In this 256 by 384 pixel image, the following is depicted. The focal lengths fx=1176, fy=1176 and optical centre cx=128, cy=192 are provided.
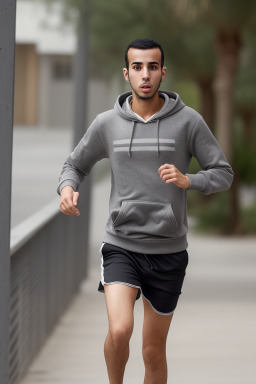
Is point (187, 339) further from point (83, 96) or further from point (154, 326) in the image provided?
point (154, 326)

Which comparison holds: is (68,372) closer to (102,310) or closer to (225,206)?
(102,310)

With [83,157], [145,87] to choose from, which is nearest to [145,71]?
[145,87]

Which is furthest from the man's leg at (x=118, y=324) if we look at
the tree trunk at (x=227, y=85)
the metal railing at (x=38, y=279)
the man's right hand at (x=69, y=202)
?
the tree trunk at (x=227, y=85)

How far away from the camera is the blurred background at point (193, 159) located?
29.7ft

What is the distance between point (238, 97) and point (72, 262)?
24890mm

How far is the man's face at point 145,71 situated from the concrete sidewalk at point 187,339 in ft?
10.5

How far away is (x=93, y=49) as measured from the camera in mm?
28328

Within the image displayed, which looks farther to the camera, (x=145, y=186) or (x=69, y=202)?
(x=145, y=186)

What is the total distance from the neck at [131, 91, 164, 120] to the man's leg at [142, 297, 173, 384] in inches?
30.6

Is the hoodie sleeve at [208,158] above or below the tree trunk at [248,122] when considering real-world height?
above

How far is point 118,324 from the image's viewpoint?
14.9 feet

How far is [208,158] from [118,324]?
30.0 inches

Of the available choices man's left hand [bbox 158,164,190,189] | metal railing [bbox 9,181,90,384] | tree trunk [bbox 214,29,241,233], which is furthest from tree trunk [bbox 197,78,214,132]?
man's left hand [bbox 158,164,190,189]

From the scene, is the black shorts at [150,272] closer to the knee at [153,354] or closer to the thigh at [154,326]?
the thigh at [154,326]
